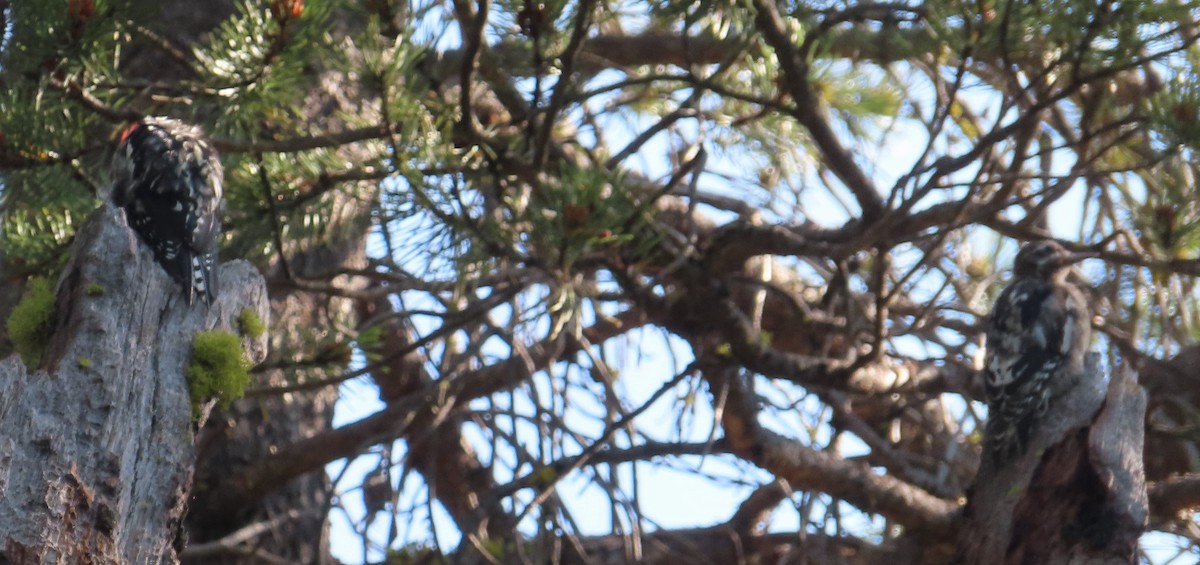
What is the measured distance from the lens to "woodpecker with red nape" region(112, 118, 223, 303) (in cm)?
368

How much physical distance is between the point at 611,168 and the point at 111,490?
1.77 m

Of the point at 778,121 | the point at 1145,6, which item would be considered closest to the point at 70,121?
the point at 778,121

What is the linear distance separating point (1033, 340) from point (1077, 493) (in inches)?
59.6

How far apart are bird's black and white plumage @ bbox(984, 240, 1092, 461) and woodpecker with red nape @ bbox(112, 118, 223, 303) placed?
2523 mm


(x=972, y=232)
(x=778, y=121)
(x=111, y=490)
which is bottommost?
(x=111, y=490)

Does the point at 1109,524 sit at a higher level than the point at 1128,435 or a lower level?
lower

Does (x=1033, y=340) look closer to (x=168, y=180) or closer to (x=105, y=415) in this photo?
(x=168, y=180)

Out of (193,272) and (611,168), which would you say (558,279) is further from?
(193,272)

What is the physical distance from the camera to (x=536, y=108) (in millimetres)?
3568

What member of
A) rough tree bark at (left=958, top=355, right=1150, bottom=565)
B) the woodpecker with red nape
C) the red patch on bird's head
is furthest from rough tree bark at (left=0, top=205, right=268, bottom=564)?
rough tree bark at (left=958, top=355, right=1150, bottom=565)

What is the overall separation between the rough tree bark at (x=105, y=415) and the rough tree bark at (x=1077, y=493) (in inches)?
81.5

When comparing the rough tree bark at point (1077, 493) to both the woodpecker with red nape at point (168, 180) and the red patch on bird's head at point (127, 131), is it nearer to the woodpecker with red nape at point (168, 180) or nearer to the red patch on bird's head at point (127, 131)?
the woodpecker with red nape at point (168, 180)

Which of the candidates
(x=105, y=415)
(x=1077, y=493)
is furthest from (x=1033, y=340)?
(x=105, y=415)

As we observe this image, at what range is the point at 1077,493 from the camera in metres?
3.38
